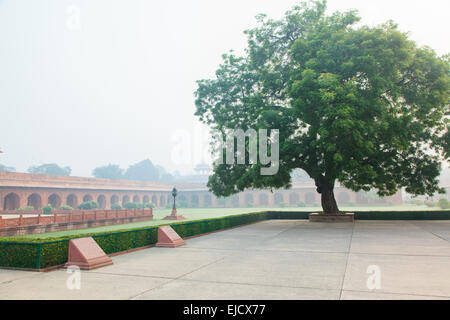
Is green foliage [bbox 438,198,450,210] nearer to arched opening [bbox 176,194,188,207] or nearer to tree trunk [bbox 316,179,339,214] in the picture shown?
tree trunk [bbox 316,179,339,214]

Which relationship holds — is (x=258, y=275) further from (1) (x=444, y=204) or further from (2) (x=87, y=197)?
(2) (x=87, y=197)

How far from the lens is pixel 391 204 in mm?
79312

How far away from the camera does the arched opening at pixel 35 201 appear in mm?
50031

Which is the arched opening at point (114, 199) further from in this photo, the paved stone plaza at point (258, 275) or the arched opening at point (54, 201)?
the paved stone plaza at point (258, 275)

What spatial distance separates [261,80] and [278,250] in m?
15.7

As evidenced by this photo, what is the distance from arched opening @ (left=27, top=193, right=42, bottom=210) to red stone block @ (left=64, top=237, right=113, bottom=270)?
4597cm

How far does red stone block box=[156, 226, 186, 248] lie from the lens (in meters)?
13.7

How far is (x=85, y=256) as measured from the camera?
948 centimetres

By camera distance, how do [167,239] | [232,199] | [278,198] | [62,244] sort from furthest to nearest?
[232,199] < [278,198] < [167,239] < [62,244]

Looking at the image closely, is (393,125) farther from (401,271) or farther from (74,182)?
(74,182)

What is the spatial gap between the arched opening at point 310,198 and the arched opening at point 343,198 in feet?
20.7

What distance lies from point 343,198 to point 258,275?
81402 millimetres

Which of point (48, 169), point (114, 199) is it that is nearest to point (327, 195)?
point (114, 199)
